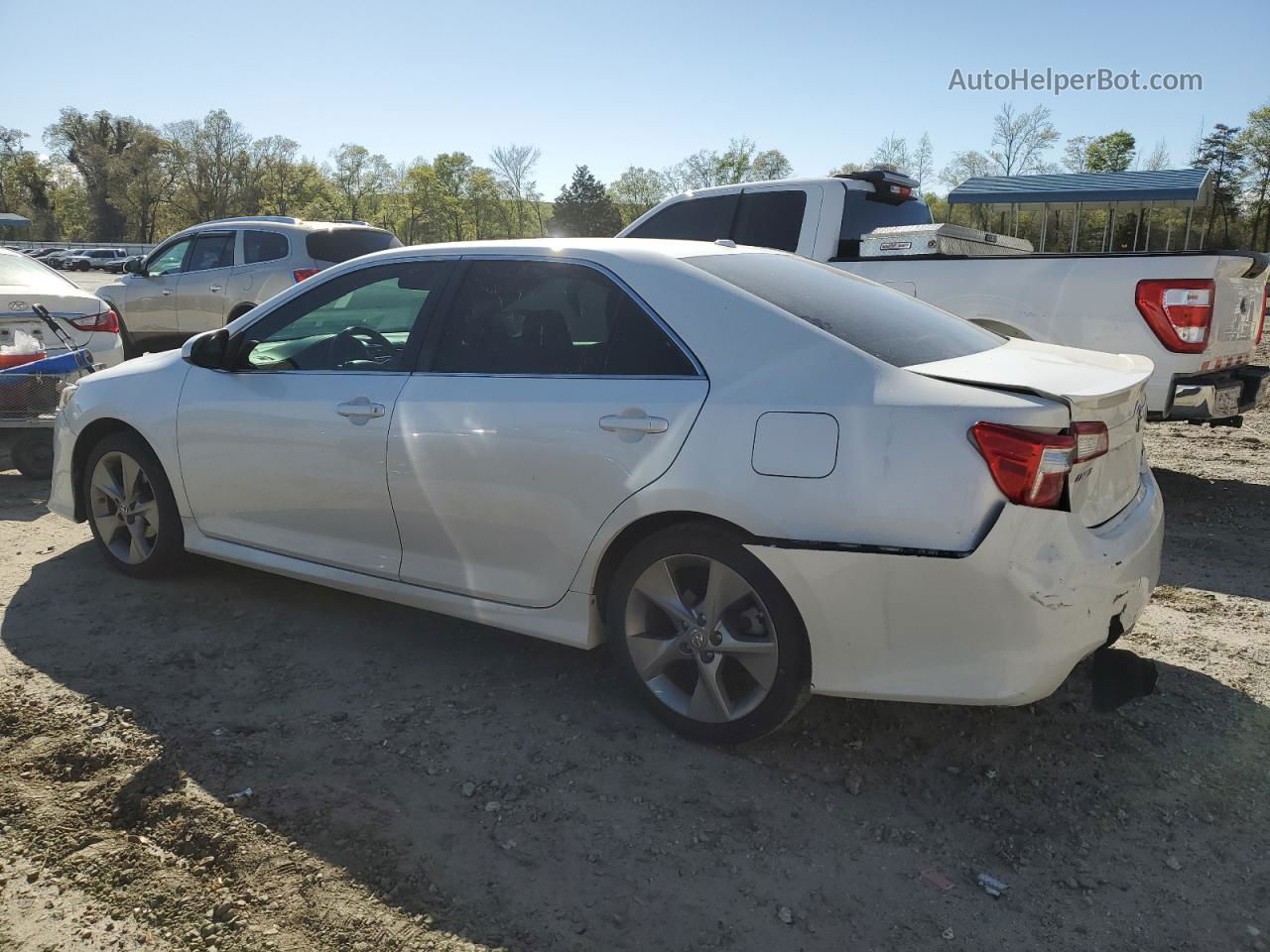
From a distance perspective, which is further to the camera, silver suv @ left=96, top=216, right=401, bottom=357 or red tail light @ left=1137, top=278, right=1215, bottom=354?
silver suv @ left=96, top=216, right=401, bottom=357

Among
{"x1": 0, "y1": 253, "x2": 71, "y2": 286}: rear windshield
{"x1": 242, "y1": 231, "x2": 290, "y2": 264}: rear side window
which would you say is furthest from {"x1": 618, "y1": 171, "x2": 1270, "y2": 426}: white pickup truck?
{"x1": 242, "y1": 231, "x2": 290, "y2": 264}: rear side window

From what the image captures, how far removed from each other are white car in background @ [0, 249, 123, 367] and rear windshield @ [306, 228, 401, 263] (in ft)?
11.6

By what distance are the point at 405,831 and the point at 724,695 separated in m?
1.06

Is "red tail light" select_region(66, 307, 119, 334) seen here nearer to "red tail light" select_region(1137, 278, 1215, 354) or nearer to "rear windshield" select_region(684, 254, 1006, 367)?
"rear windshield" select_region(684, 254, 1006, 367)

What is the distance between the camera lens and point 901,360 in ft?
9.84

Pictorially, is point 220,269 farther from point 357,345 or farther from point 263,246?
point 357,345

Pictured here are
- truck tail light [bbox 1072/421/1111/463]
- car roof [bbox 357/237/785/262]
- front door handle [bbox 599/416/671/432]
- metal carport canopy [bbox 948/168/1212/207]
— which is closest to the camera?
truck tail light [bbox 1072/421/1111/463]

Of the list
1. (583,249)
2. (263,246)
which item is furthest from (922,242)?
(263,246)

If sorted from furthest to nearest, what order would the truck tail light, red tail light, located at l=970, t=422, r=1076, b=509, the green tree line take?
the green tree line
the truck tail light
red tail light, located at l=970, t=422, r=1076, b=509

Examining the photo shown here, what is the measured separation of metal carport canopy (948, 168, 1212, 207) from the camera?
23.8m

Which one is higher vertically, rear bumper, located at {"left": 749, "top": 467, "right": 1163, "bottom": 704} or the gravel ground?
rear bumper, located at {"left": 749, "top": 467, "right": 1163, "bottom": 704}

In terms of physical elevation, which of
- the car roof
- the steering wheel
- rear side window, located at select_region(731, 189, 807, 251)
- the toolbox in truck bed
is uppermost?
rear side window, located at select_region(731, 189, 807, 251)

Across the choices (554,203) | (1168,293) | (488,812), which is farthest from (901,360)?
(554,203)

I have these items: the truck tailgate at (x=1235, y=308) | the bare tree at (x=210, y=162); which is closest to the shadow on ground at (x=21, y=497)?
the truck tailgate at (x=1235, y=308)
